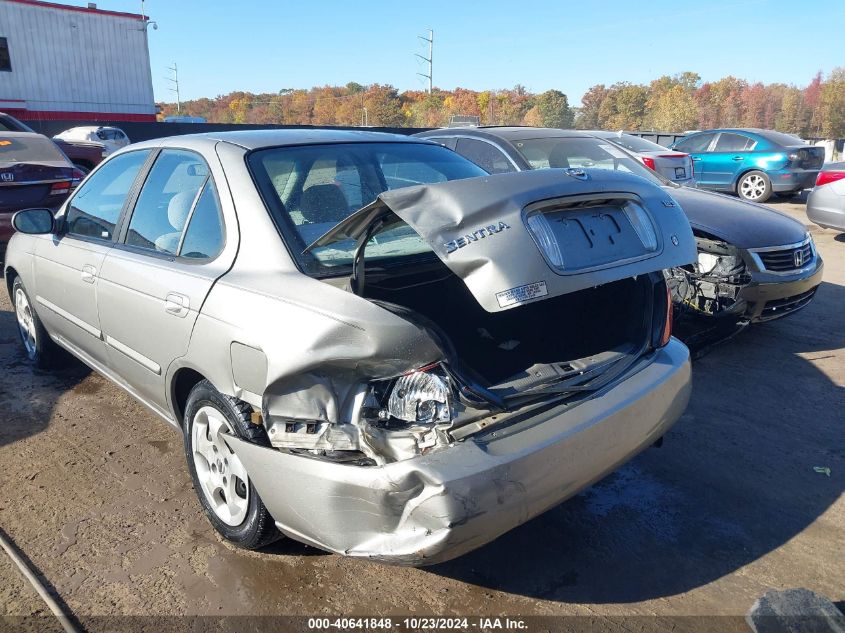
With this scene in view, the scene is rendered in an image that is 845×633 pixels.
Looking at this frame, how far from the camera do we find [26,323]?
4.95m

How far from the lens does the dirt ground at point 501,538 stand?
2.47m

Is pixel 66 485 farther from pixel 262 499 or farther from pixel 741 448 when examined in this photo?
pixel 741 448

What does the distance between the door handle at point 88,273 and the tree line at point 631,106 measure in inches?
2050

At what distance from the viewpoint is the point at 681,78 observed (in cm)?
6581

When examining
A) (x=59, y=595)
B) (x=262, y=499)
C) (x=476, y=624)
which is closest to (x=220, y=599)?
(x=262, y=499)

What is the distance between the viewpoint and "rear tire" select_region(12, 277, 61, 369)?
4.65 m

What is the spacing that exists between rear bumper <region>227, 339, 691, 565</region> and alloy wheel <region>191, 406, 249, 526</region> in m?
0.21

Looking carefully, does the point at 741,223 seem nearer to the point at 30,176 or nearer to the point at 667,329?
the point at 667,329

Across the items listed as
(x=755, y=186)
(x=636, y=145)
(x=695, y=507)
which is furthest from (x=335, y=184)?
(x=755, y=186)

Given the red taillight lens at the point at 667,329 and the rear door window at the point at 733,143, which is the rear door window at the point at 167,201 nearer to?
the red taillight lens at the point at 667,329

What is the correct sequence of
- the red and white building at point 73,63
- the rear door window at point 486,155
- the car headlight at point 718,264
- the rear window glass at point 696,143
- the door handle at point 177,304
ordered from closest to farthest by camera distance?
the door handle at point 177,304, the car headlight at point 718,264, the rear door window at point 486,155, the rear window glass at point 696,143, the red and white building at point 73,63

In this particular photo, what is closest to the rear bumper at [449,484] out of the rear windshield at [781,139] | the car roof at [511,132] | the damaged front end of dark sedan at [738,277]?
the damaged front end of dark sedan at [738,277]

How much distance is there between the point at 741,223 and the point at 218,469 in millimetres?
4285

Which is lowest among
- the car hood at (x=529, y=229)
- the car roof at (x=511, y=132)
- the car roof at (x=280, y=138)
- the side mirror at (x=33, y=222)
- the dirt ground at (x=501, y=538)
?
the dirt ground at (x=501, y=538)
